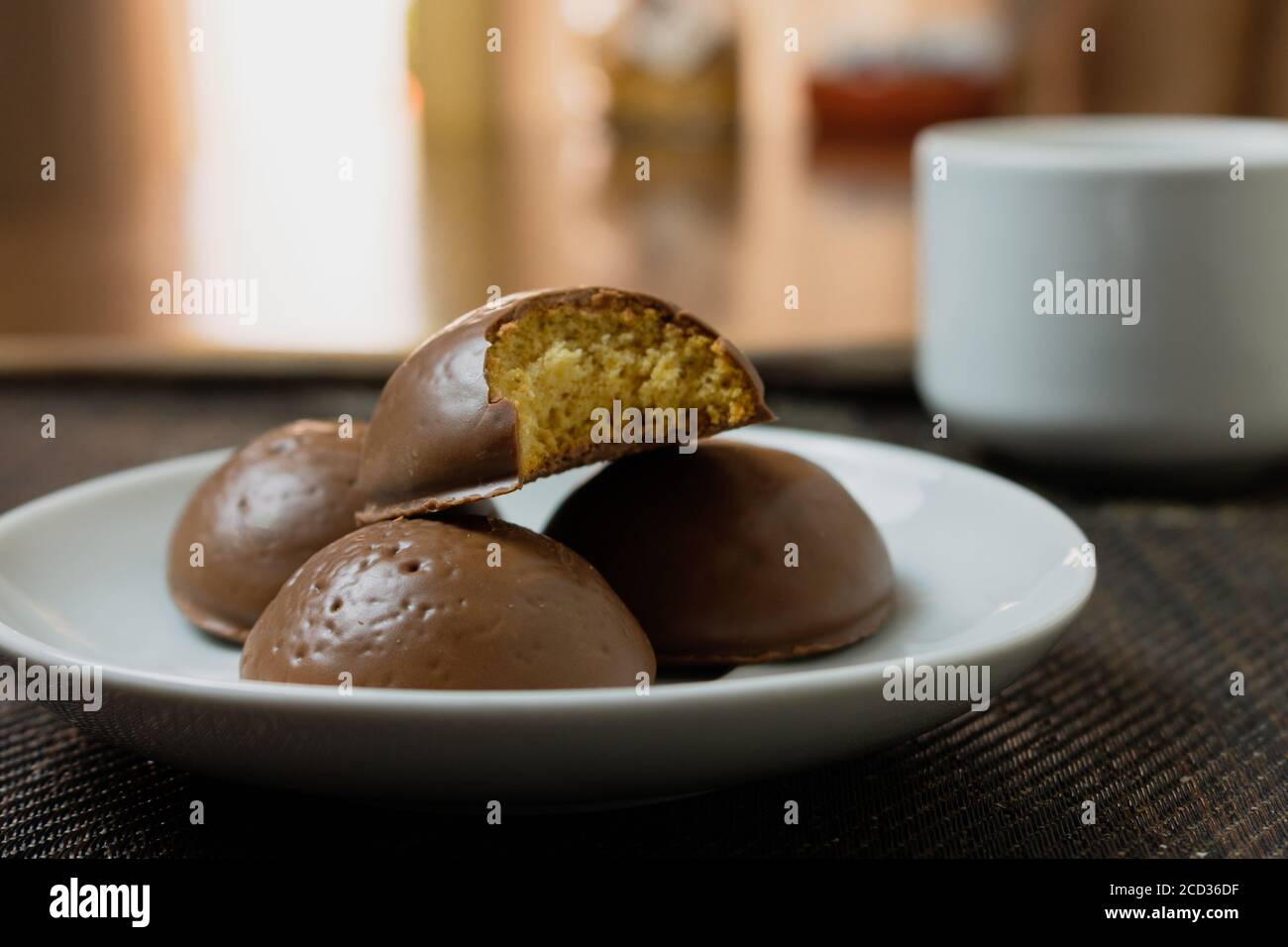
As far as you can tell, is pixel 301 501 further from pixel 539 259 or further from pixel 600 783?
pixel 539 259

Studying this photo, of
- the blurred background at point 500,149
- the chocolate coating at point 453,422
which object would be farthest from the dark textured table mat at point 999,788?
the blurred background at point 500,149

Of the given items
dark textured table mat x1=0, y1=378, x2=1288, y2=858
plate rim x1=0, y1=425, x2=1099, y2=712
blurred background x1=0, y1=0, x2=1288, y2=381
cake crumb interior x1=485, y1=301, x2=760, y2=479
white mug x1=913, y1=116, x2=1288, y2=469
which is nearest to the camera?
plate rim x1=0, y1=425, x2=1099, y2=712

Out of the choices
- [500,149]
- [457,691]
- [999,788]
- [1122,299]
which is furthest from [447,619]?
[500,149]

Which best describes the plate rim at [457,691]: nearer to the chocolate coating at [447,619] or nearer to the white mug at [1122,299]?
the chocolate coating at [447,619]

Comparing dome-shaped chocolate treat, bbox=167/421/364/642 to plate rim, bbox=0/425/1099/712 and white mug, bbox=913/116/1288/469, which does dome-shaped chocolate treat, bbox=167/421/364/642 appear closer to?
plate rim, bbox=0/425/1099/712

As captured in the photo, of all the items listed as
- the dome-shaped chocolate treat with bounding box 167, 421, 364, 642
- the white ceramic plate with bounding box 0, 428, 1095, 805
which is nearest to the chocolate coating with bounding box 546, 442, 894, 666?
the white ceramic plate with bounding box 0, 428, 1095, 805

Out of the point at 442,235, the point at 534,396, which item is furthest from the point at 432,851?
the point at 442,235

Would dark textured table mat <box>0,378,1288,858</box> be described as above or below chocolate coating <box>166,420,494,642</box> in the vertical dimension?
below
